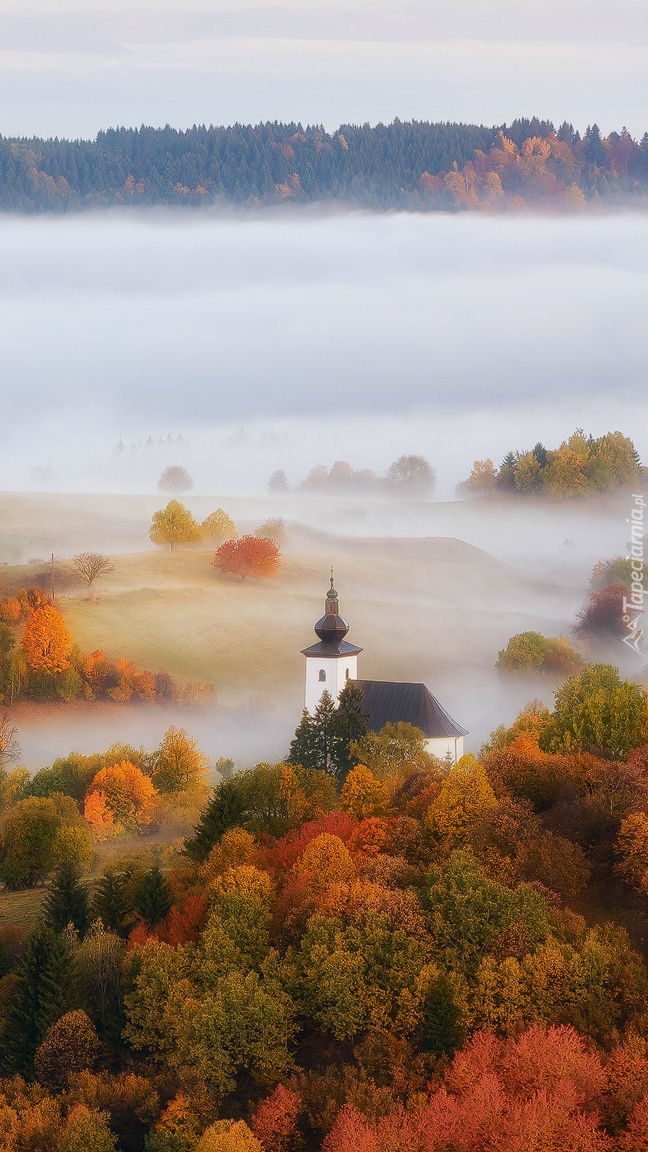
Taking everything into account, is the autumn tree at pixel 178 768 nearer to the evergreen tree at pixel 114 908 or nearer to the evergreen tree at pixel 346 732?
the evergreen tree at pixel 346 732

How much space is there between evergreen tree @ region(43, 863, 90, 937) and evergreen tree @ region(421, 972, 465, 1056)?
69.0ft

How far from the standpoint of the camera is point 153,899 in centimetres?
7288

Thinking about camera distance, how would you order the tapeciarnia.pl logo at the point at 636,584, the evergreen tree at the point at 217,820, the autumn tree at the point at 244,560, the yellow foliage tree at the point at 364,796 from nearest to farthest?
the yellow foliage tree at the point at 364,796
the evergreen tree at the point at 217,820
the tapeciarnia.pl logo at the point at 636,584
the autumn tree at the point at 244,560

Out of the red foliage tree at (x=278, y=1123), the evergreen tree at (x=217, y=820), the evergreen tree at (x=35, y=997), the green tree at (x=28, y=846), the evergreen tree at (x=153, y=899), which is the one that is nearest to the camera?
the red foliage tree at (x=278, y=1123)

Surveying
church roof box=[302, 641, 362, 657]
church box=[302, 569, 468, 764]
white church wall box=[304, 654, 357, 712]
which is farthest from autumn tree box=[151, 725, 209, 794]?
church roof box=[302, 641, 362, 657]

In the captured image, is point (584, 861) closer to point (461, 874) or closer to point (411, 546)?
point (461, 874)

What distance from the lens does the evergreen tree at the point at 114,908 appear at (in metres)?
72.9

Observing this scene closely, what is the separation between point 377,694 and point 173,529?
196 feet

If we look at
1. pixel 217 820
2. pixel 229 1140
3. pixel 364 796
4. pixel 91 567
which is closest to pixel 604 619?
pixel 91 567

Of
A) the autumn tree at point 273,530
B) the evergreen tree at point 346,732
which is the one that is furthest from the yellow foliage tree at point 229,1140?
the autumn tree at point 273,530

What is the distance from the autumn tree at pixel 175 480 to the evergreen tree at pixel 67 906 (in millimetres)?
111001

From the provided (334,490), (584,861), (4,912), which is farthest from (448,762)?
(334,490)

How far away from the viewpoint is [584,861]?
68.0 meters

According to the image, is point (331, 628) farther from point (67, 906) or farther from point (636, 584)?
point (636, 584)
